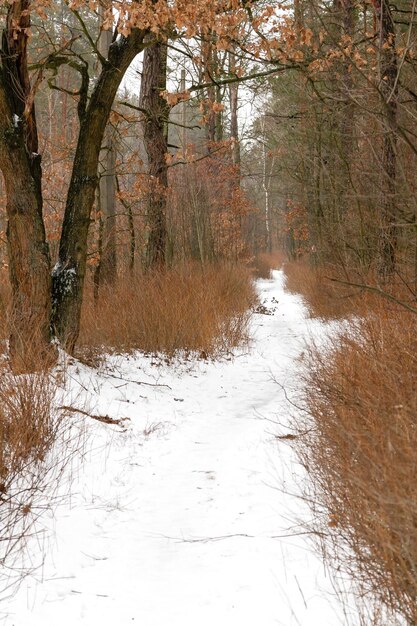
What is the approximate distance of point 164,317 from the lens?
24.0ft

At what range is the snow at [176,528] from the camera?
2459 millimetres

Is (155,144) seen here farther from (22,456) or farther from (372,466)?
(372,466)

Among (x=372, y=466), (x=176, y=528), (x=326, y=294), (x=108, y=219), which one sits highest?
(x=108, y=219)

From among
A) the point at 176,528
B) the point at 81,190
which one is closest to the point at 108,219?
the point at 81,190

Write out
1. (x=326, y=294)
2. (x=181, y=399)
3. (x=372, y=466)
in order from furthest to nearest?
1. (x=326, y=294)
2. (x=181, y=399)
3. (x=372, y=466)

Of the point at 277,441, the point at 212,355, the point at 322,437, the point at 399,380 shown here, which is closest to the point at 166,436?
the point at 277,441

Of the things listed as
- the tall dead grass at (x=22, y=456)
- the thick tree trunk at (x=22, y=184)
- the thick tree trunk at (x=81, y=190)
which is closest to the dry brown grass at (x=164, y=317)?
the thick tree trunk at (x=81, y=190)

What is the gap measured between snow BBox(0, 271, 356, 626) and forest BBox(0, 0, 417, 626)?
0.02 meters

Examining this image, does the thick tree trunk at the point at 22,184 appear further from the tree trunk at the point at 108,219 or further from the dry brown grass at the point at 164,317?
the tree trunk at the point at 108,219

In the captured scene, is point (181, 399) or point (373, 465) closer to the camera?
point (373, 465)

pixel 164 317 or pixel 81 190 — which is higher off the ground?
pixel 81 190

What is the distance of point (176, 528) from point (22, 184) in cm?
361

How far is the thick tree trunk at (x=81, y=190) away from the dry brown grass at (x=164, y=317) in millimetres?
822

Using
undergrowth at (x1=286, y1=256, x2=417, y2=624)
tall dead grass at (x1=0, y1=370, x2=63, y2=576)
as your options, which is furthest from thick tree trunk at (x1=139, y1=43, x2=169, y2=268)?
tall dead grass at (x1=0, y1=370, x2=63, y2=576)
